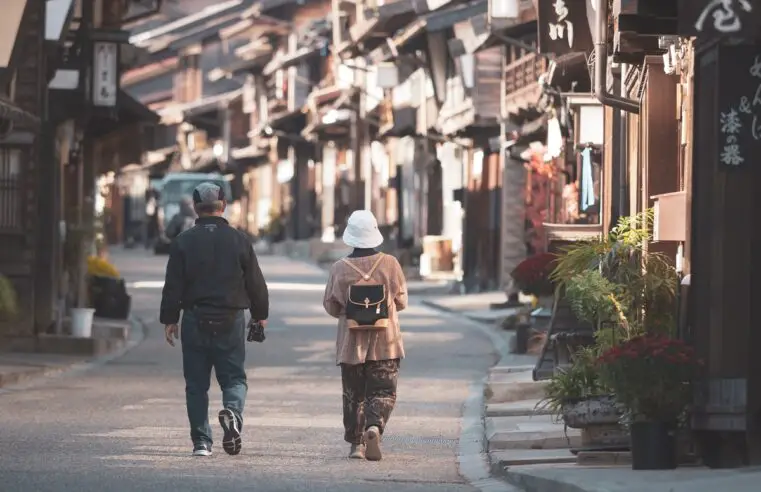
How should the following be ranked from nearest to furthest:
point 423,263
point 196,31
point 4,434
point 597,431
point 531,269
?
point 597,431 < point 4,434 < point 531,269 < point 423,263 < point 196,31

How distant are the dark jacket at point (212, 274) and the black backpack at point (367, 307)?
0.63m

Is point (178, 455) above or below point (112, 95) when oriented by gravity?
below

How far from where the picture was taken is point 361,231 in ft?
46.2

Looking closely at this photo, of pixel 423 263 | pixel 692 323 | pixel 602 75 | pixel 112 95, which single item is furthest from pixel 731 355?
pixel 423 263

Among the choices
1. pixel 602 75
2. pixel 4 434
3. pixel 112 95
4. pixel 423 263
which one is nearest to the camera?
pixel 4 434

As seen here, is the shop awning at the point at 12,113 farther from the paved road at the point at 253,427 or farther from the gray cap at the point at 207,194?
the gray cap at the point at 207,194

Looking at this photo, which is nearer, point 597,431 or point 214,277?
point 597,431

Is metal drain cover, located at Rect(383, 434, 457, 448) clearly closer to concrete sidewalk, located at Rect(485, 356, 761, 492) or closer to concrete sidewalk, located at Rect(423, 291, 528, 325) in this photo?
concrete sidewalk, located at Rect(485, 356, 761, 492)

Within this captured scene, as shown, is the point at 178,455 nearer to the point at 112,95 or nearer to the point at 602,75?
the point at 602,75

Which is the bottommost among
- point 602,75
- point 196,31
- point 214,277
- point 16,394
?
point 16,394

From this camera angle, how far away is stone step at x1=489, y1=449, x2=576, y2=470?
43.1 feet

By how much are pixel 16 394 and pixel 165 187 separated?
2238 inches

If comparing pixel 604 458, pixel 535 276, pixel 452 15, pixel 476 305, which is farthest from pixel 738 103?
pixel 452 15

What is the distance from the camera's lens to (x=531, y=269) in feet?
78.4
